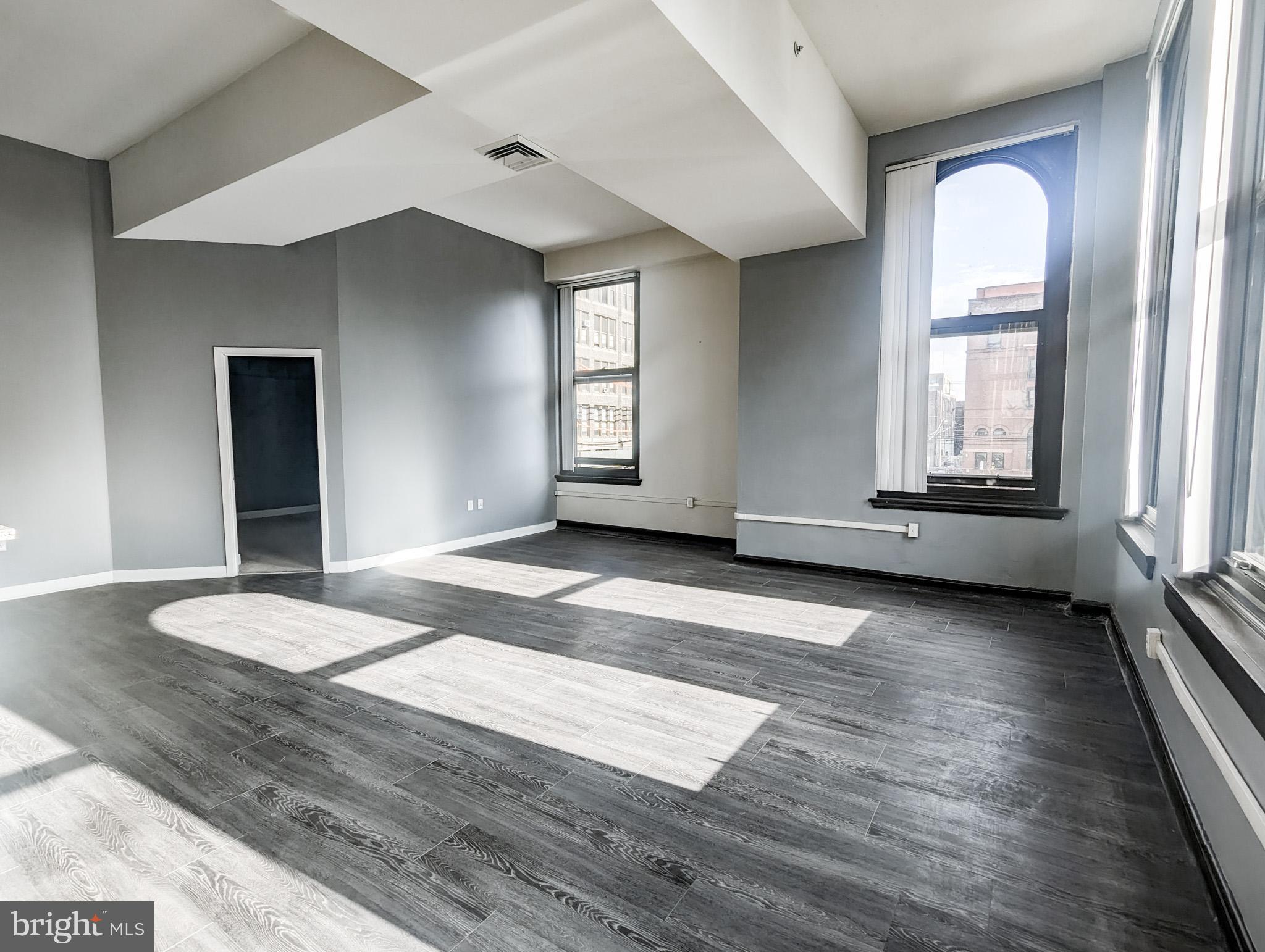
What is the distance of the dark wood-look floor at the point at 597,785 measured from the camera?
5.19 feet

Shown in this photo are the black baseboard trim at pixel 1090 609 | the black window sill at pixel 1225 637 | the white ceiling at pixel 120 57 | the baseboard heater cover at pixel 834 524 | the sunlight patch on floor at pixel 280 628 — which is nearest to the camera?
the black window sill at pixel 1225 637

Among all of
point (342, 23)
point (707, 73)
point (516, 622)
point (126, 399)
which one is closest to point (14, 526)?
point (126, 399)

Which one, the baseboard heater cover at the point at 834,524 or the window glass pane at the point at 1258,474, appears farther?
the baseboard heater cover at the point at 834,524

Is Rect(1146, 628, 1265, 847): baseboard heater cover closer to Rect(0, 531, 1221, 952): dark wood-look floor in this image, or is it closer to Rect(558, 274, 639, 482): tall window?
Rect(0, 531, 1221, 952): dark wood-look floor

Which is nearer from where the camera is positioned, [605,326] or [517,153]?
[517,153]

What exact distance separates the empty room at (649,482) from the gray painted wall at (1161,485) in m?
0.03

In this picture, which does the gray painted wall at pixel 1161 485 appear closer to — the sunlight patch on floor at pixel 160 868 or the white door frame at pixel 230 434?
the sunlight patch on floor at pixel 160 868

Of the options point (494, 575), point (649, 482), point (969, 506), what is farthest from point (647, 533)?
point (969, 506)

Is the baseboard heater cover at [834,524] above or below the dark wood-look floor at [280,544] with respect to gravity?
above

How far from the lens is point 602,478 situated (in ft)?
24.4

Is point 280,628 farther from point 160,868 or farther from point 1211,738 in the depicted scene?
point 1211,738

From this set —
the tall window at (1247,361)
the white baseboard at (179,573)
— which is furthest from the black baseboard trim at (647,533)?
the tall window at (1247,361)

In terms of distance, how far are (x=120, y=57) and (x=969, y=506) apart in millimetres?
6044

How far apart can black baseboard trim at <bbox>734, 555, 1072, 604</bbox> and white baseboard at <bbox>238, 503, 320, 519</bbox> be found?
20.8 feet
